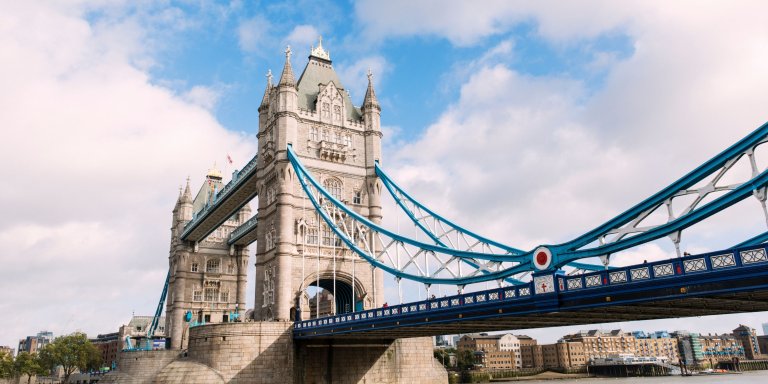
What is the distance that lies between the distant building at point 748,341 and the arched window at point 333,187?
160304mm

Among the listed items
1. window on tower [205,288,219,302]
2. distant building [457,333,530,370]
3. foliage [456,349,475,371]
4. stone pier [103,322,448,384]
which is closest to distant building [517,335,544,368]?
distant building [457,333,530,370]

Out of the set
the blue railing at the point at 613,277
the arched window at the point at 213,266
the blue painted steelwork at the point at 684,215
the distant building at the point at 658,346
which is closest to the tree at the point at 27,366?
the arched window at the point at 213,266

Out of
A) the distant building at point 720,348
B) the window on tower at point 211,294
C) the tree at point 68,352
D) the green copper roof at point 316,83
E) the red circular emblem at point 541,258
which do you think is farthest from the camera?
the distant building at point 720,348

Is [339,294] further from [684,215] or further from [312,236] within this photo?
[684,215]

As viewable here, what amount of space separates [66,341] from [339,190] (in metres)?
61.2

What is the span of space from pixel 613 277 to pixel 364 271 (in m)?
25.0

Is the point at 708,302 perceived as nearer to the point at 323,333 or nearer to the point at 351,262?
the point at 323,333

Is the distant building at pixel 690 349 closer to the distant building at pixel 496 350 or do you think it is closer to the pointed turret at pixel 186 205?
the distant building at pixel 496 350

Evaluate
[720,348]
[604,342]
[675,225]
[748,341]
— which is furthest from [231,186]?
[748,341]

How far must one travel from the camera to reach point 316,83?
4675cm

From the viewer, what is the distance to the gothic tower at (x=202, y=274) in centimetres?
6438

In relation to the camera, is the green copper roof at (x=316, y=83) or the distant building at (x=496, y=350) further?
the distant building at (x=496, y=350)

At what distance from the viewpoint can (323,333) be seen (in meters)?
33.2

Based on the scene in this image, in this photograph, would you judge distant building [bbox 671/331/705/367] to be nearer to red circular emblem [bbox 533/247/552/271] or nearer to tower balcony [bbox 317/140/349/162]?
tower balcony [bbox 317/140/349/162]
